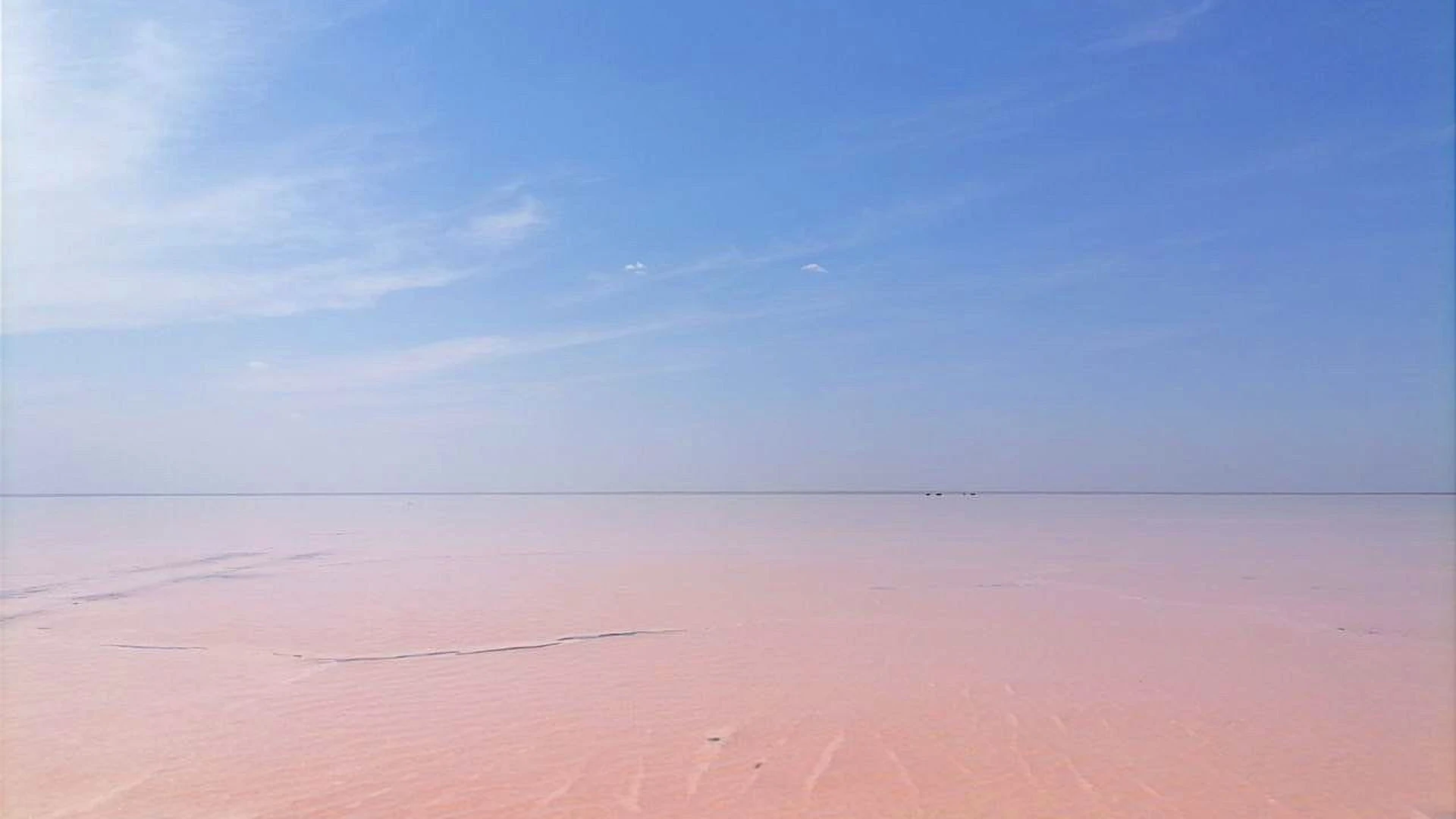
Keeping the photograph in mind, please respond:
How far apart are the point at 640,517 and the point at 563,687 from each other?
42.9 metres

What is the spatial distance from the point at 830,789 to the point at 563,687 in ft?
14.0

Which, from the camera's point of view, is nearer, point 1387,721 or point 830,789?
point 830,789

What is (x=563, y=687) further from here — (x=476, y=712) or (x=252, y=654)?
(x=252, y=654)

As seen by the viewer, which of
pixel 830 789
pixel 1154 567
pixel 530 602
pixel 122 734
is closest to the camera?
pixel 830 789

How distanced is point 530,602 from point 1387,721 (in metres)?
12.7

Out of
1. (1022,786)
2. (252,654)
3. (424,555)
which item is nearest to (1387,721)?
(1022,786)

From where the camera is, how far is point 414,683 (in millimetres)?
10758

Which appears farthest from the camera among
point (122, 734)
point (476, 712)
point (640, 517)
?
point (640, 517)

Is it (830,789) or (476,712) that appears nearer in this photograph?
(830,789)

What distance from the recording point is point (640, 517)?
5328 centimetres

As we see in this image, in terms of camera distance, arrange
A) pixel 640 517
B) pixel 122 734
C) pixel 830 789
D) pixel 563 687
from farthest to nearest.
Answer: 1. pixel 640 517
2. pixel 563 687
3. pixel 122 734
4. pixel 830 789

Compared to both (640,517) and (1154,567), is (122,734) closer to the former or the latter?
(1154,567)

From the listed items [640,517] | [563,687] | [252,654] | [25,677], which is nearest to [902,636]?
[563,687]

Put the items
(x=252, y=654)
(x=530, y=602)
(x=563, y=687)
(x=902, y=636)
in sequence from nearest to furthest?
(x=563, y=687)
(x=252, y=654)
(x=902, y=636)
(x=530, y=602)
